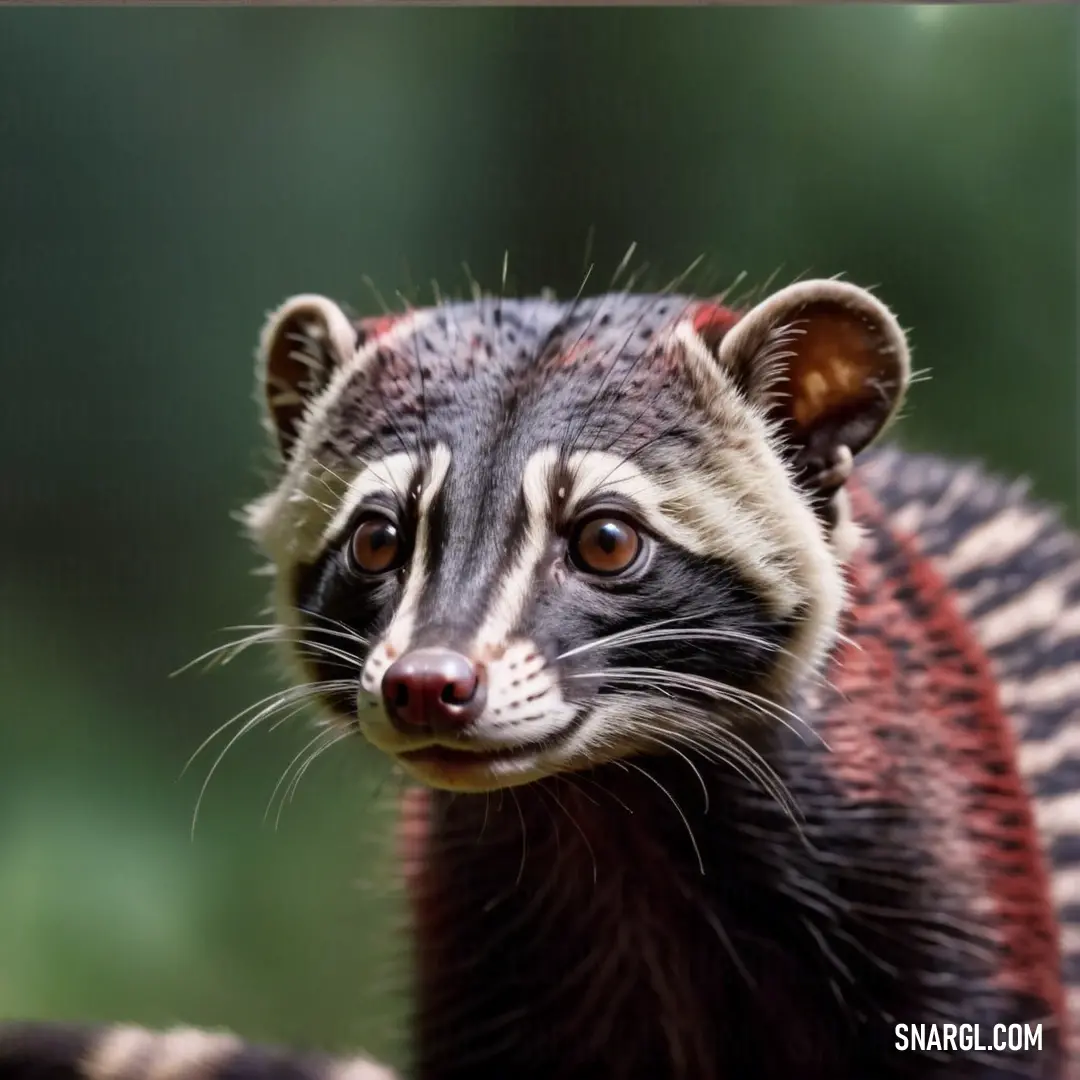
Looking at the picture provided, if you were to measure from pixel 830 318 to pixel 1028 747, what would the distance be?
0.54 metres

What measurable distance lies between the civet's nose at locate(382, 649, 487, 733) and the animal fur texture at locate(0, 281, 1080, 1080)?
0.09ft

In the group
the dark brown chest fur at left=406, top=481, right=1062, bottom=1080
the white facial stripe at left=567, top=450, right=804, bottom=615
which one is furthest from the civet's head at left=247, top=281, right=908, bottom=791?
the dark brown chest fur at left=406, top=481, right=1062, bottom=1080

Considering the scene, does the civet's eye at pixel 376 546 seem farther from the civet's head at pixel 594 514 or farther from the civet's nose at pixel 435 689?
the civet's nose at pixel 435 689

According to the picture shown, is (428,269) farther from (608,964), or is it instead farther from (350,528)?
(608,964)

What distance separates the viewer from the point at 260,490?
156 centimetres

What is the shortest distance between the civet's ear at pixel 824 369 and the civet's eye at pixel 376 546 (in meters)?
0.37

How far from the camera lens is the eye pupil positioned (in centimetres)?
128

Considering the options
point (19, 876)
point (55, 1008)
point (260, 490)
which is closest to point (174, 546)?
point (260, 490)

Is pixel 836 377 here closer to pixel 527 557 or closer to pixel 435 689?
pixel 527 557

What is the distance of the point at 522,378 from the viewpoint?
1319 millimetres

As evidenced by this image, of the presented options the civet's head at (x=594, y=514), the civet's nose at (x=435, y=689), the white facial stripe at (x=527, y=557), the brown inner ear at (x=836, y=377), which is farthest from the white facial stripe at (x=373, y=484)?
the brown inner ear at (x=836, y=377)

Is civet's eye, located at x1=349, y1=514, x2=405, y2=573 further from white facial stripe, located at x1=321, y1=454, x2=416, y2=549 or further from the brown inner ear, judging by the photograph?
the brown inner ear

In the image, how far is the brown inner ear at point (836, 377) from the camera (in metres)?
1.28

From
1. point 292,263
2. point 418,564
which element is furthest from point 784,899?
point 292,263
